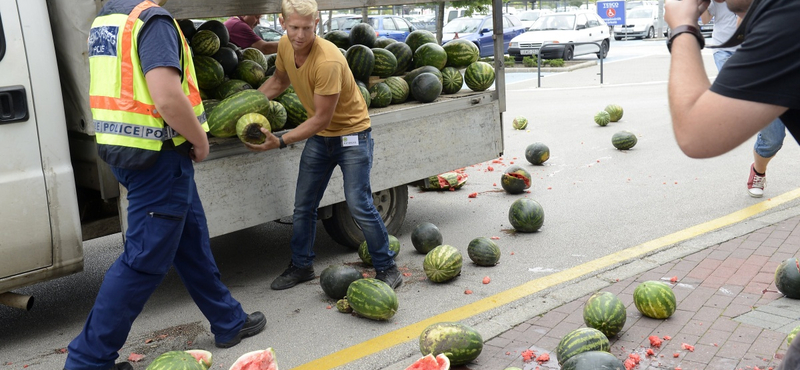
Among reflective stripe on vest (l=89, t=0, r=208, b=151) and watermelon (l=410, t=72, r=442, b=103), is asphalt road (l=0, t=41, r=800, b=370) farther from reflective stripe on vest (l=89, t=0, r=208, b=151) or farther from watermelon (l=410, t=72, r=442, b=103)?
reflective stripe on vest (l=89, t=0, r=208, b=151)

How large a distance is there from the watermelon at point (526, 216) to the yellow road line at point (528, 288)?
885 mm

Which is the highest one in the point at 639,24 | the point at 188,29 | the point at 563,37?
the point at 188,29

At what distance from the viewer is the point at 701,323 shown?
486 centimetres

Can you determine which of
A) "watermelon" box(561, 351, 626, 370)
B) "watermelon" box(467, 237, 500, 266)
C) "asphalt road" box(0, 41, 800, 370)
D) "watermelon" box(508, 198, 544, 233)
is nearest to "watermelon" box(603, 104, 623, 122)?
"asphalt road" box(0, 41, 800, 370)

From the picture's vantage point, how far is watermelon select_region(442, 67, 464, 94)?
7809mm

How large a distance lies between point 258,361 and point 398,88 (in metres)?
3.63

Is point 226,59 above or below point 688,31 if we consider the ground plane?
below

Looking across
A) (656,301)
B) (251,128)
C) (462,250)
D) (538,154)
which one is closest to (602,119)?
(538,154)

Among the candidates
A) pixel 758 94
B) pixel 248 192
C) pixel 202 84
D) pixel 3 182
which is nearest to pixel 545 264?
pixel 248 192

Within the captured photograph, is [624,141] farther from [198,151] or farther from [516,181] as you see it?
[198,151]

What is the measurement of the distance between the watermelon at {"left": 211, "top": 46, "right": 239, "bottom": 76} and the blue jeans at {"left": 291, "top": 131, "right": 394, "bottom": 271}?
123 cm

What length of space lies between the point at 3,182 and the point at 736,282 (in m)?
4.90

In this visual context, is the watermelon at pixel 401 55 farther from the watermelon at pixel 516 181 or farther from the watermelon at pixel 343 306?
the watermelon at pixel 343 306

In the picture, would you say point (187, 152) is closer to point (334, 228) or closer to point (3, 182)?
point (3, 182)
